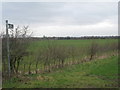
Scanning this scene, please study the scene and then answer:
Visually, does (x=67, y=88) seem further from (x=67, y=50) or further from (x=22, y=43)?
(x=67, y=50)

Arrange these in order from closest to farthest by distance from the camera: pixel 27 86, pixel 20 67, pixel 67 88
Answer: pixel 67 88, pixel 27 86, pixel 20 67

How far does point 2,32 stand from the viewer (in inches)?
470

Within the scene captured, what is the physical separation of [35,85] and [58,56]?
793 cm

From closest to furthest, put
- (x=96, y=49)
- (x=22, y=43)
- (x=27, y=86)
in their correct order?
(x=27, y=86)
(x=22, y=43)
(x=96, y=49)

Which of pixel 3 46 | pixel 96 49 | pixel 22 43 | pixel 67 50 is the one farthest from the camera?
pixel 96 49

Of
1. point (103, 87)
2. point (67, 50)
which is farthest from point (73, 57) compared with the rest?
point (103, 87)

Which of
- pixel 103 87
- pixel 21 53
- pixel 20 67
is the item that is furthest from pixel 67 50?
pixel 103 87

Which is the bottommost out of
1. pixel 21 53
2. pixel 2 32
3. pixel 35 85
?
pixel 35 85

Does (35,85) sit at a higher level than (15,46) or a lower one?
lower

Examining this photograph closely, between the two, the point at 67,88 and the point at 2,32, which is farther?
the point at 2,32

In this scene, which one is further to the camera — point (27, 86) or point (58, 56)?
point (58, 56)

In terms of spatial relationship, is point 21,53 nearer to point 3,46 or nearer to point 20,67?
point 3,46

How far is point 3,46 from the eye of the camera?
11641 mm

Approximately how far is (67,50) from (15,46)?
8.94m
